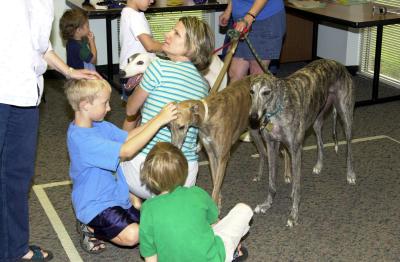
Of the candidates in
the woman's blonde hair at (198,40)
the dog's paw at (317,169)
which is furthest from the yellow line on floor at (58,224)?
the dog's paw at (317,169)

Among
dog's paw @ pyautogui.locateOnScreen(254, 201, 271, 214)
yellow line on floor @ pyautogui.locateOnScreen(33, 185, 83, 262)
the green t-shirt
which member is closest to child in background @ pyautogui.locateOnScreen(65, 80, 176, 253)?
yellow line on floor @ pyautogui.locateOnScreen(33, 185, 83, 262)

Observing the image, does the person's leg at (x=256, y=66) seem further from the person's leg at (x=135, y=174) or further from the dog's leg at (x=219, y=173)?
the person's leg at (x=135, y=174)

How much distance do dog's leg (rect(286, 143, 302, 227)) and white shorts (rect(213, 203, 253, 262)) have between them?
0.79 meters

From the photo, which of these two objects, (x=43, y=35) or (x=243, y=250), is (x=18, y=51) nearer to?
(x=43, y=35)

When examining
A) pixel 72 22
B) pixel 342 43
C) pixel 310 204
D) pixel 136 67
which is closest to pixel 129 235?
pixel 310 204

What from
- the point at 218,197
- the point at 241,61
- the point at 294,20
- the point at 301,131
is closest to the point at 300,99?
the point at 301,131

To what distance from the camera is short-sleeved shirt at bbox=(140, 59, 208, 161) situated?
12.1 ft

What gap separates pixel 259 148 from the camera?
15.5 feet

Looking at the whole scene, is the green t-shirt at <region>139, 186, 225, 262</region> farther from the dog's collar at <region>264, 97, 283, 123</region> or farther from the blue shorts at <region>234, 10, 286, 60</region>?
the blue shorts at <region>234, 10, 286, 60</region>

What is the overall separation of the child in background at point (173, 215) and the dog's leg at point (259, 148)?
5.57ft

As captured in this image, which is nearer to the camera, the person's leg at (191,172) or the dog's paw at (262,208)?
the person's leg at (191,172)

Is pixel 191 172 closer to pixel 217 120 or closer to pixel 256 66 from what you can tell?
Answer: pixel 217 120

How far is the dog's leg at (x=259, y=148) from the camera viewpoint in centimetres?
462

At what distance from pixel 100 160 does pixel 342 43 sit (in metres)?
5.73
